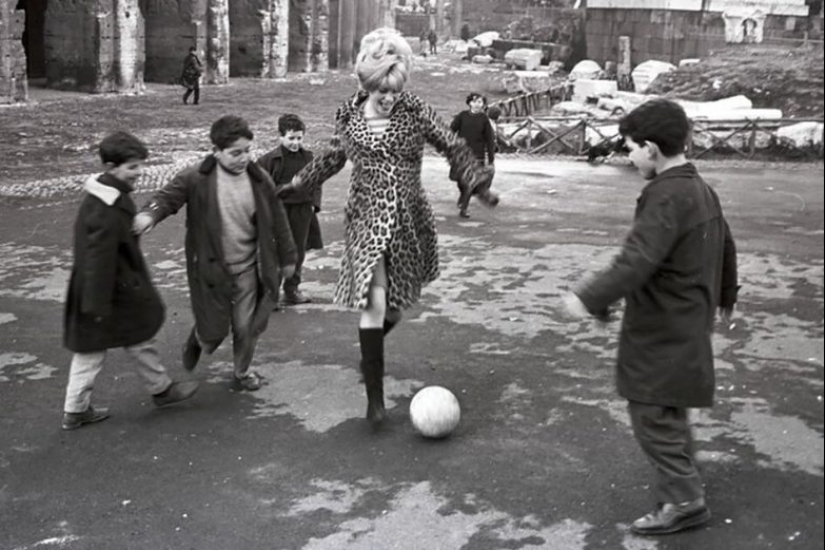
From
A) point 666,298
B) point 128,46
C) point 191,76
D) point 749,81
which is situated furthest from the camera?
point 128,46

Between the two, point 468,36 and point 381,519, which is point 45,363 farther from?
point 468,36

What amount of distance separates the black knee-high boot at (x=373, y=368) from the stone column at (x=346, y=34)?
3676 cm

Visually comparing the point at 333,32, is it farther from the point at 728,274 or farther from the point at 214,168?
→ the point at 728,274

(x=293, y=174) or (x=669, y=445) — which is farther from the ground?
(x=293, y=174)

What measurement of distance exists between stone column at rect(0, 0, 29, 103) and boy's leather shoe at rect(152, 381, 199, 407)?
16146 millimetres

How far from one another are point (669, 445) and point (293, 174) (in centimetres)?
399

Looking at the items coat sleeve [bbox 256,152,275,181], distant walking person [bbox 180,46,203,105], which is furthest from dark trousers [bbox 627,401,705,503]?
distant walking person [bbox 180,46,203,105]

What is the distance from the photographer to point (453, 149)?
539 cm

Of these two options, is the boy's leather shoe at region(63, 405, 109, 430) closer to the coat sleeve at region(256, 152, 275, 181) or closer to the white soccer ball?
the white soccer ball

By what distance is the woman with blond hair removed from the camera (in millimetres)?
5145

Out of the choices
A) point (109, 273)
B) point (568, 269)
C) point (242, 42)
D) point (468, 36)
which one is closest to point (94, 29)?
point (242, 42)

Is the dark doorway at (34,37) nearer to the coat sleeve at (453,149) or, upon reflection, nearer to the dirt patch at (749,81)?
the dirt patch at (749,81)

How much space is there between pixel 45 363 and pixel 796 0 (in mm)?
29909

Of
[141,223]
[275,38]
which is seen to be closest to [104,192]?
[141,223]
